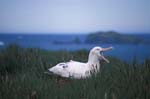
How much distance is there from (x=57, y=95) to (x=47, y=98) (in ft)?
0.38

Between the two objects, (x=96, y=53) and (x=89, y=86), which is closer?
(x=89, y=86)

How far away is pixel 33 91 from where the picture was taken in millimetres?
3312

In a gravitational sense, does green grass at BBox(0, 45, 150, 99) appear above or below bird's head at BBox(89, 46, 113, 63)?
below

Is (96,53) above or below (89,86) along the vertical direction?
above

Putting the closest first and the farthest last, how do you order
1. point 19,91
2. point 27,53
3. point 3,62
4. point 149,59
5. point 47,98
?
point 47,98, point 19,91, point 149,59, point 3,62, point 27,53

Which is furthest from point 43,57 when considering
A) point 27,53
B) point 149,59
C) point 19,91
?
point 19,91

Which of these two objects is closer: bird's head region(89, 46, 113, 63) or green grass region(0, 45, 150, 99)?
green grass region(0, 45, 150, 99)

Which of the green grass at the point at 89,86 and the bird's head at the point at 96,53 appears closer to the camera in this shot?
the green grass at the point at 89,86

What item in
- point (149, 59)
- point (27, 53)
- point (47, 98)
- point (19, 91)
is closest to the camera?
point (47, 98)

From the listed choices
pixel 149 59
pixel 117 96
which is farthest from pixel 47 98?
pixel 149 59

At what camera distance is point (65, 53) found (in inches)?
235

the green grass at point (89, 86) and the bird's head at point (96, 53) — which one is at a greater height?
the bird's head at point (96, 53)

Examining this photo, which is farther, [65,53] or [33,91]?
[65,53]

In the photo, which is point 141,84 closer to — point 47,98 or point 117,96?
point 117,96
